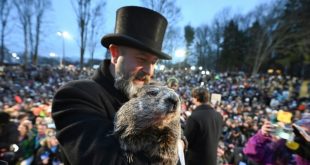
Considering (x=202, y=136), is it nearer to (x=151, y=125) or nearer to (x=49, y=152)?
(x=49, y=152)

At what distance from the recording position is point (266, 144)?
5.26m

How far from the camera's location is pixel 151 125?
1.46 metres

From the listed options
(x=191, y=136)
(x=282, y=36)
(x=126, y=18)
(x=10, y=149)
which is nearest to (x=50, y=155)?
(x=10, y=149)

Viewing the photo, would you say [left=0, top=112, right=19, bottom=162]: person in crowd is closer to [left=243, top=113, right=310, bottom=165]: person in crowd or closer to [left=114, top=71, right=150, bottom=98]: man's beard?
[left=114, top=71, right=150, bottom=98]: man's beard

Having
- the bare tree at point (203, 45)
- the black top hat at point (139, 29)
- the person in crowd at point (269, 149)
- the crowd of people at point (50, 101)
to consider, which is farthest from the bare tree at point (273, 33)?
the black top hat at point (139, 29)

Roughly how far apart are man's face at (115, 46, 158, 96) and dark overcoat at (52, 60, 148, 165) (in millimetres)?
82

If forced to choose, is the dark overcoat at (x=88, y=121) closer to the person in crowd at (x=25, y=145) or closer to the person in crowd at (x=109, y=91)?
the person in crowd at (x=109, y=91)

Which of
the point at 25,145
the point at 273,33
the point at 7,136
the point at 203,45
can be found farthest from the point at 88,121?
the point at 203,45

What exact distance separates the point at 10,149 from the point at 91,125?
11.3 feet

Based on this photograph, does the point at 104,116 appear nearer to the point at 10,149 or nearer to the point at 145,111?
the point at 145,111

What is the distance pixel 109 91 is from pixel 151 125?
1.55 ft

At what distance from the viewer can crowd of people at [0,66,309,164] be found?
6599 millimetres

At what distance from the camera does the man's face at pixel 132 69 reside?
70.4 inches

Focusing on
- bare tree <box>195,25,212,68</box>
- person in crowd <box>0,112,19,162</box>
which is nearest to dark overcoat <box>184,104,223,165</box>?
person in crowd <box>0,112,19,162</box>
